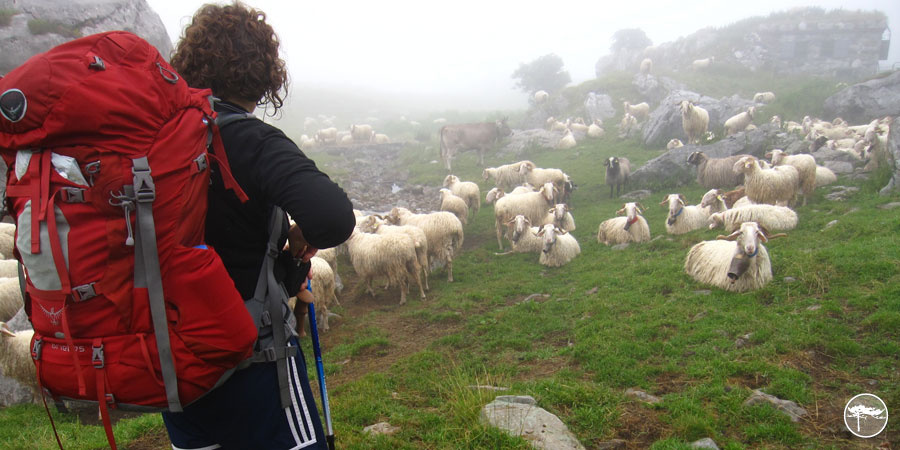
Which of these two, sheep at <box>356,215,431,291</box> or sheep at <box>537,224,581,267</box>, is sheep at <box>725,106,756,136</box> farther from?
sheep at <box>356,215,431,291</box>

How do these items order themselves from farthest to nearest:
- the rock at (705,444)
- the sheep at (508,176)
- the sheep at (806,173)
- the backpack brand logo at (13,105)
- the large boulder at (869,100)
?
the large boulder at (869,100)
the sheep at (508,176)
the sheep at (806,173)
the rock at (705,444)
the backpack brand logo at (13,105)

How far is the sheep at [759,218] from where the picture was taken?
10.0 m

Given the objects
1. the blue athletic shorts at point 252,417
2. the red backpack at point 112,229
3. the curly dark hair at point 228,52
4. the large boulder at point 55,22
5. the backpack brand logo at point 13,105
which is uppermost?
the large boulder at point 55,22

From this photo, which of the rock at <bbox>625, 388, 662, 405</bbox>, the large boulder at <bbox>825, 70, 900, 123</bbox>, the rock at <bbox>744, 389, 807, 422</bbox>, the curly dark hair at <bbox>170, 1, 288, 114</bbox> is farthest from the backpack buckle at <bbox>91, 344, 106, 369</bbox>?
the large boulder at <bbox>825, 70, 900, 123</bbox>

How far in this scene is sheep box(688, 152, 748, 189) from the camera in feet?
48.3

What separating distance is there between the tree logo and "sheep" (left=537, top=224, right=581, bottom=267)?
275 inches

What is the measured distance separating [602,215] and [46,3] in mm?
19846

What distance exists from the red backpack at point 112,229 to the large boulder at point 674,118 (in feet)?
75.7

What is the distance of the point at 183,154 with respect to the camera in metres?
1.60

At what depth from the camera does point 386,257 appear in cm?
945

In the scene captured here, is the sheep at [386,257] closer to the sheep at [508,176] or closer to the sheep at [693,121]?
the sheep at [508,176]

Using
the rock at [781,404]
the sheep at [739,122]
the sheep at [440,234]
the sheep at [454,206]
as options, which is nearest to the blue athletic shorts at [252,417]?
the rock at [781,404]

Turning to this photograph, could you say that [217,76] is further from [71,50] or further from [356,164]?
[356,164]

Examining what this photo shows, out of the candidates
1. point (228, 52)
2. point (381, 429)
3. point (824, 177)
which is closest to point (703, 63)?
point (824, 177)
